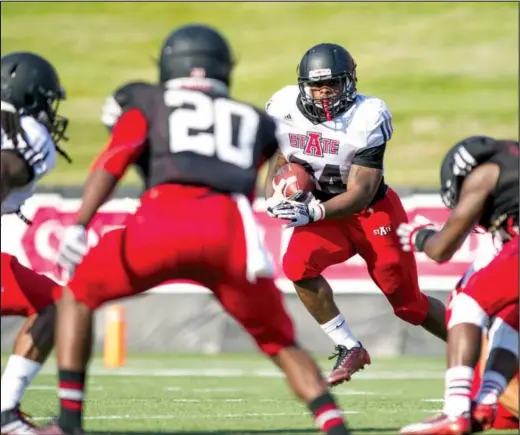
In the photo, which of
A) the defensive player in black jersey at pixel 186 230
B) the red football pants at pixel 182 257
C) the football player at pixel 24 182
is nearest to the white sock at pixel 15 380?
the football player at pixel 24 182

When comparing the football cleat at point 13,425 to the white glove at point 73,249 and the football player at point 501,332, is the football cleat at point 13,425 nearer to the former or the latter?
the white glove at point 73,249

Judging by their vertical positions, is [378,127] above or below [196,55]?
below

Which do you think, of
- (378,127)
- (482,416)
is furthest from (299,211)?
(482,416)

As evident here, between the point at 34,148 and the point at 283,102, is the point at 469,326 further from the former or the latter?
the point at 283,102

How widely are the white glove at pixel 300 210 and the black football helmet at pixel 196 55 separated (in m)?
1.79

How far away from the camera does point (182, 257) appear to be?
5102mm

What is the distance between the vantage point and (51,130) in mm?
6086

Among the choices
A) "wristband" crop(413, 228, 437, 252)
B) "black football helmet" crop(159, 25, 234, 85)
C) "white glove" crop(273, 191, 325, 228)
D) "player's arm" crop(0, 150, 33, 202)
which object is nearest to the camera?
"black football helmet" crop(159, 25, 234, 85)

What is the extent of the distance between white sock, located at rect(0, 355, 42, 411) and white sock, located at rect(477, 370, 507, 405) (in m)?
1.84

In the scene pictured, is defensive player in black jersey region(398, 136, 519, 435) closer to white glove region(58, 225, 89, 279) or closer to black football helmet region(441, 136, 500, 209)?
black football helmet region(441, 136, 500, 209)

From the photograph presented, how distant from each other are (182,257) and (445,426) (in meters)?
1.33

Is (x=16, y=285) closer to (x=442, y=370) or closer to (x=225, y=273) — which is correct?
(x=225, y=273)

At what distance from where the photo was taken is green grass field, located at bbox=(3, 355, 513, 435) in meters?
6.61

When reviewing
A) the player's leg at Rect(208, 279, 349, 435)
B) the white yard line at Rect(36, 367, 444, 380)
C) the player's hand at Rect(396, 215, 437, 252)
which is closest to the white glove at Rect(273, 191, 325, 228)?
the player's hand at Rect(396, 215, 437, 252)
